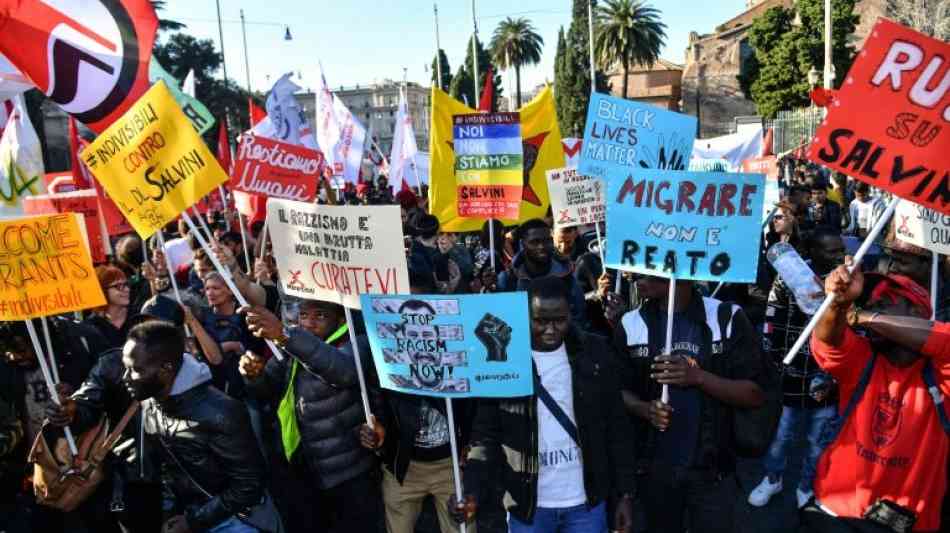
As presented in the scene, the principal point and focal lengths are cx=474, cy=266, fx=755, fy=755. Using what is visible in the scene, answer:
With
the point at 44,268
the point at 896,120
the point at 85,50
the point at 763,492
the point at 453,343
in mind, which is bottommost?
the point at 763,492

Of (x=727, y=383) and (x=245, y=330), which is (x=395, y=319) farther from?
(x=245, y=330)

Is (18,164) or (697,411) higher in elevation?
(18,164)

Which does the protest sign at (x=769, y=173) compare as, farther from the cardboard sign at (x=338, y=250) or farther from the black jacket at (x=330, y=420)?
the black jacket at (x=330, y=420)

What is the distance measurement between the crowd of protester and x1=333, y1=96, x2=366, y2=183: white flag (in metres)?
8.36

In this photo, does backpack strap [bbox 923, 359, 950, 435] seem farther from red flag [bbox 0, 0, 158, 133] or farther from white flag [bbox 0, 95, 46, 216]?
white flag [bbox 0, 95, 46, 216]

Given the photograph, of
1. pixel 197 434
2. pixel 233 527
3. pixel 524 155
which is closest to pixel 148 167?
pixel 197 434

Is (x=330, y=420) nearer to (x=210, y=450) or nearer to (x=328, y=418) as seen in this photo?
(x=328, y=418)

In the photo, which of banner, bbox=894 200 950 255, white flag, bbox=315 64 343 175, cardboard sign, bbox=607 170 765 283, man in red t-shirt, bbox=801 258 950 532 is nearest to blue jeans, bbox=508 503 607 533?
man in red t-shirt, bbox=801 258 950 532

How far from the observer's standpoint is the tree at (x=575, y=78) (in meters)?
59.9

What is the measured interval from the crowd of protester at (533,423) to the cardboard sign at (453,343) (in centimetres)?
12

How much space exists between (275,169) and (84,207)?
2226 millimetres

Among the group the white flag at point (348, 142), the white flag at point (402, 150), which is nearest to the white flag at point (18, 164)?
the white flag at point (348, 142)

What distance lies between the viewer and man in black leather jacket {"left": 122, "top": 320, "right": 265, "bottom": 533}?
3266 mm

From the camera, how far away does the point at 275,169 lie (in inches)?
317
